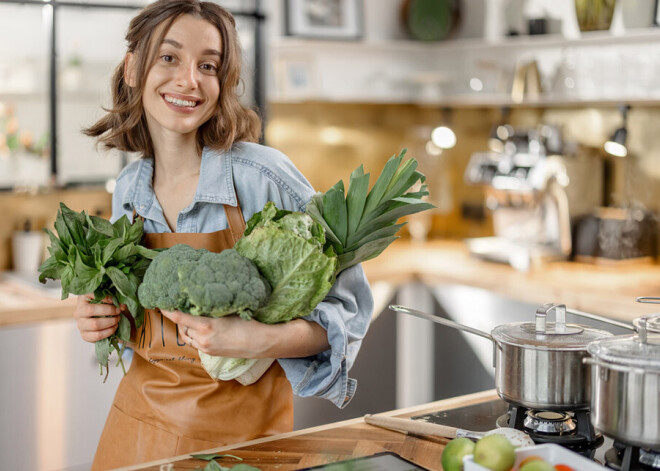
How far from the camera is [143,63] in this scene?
163 cm

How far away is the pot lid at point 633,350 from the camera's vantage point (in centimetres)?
120

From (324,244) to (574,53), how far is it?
2.39 m

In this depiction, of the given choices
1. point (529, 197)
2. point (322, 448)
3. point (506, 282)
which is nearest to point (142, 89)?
point (322, 448)

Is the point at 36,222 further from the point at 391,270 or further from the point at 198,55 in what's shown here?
the point at 198,55

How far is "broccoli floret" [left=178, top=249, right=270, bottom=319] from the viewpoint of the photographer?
131cm

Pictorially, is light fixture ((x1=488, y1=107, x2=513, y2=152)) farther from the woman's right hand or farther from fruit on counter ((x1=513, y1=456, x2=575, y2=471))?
fruit on counter ((x1=513, y1=456, x2=575, y2=471))

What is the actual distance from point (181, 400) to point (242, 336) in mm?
299

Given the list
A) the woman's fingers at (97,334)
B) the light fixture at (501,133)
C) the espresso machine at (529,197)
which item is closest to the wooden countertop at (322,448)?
the woman's fingers at (97,334)

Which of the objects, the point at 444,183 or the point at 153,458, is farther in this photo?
the point at 444,183

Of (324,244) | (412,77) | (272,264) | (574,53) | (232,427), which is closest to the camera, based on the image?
(272,264)

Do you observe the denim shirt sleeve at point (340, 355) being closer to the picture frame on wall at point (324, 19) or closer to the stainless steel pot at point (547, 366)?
the stainless steel pot at point (547, 366)

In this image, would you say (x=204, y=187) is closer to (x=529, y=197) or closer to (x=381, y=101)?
(x=529, y=197)

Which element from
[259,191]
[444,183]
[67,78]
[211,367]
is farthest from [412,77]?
[211,367]

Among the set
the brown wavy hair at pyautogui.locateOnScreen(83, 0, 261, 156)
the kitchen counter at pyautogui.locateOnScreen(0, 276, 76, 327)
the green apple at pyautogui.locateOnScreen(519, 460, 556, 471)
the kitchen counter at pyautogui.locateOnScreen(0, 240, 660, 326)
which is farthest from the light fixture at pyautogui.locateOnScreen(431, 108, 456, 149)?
the green apple at pyautogui.locateOnScreen(519, 460, 556, 471)
